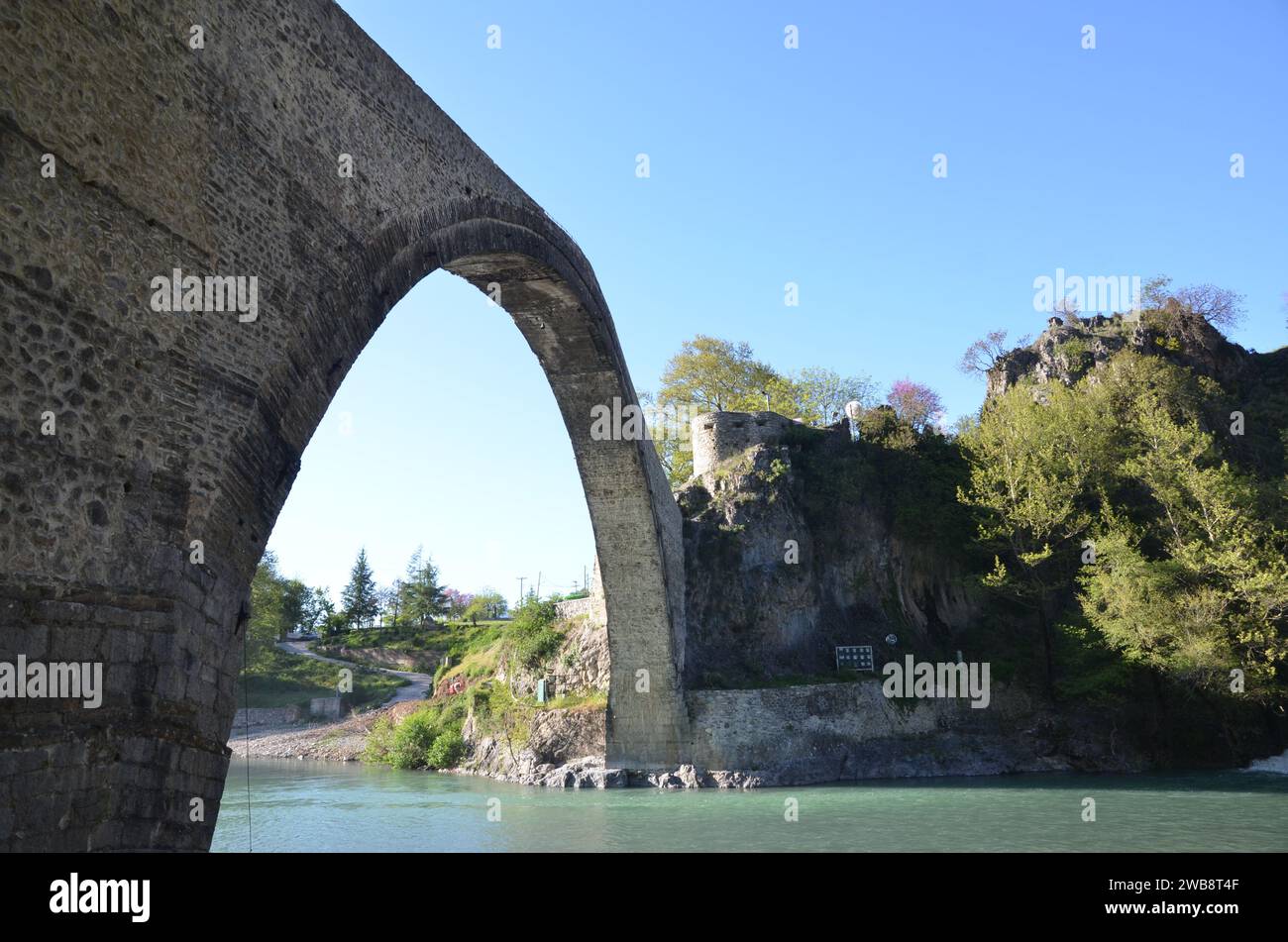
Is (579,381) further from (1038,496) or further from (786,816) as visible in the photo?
(1038,496)

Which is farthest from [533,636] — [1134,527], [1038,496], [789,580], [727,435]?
[1134,527]

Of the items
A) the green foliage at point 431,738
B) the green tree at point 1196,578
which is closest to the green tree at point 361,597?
the green foliage at point 431,738

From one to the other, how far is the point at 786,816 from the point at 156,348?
40.7ft

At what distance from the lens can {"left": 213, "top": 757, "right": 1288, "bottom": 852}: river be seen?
12039mm

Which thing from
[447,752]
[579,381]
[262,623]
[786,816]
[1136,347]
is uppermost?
[1136,347]

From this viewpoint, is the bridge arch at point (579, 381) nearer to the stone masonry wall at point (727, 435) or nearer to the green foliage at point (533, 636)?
the green foliage at point (533, 636)

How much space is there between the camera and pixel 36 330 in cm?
542

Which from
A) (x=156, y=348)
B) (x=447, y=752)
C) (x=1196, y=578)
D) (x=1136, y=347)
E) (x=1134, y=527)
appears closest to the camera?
(x=156, y=348)

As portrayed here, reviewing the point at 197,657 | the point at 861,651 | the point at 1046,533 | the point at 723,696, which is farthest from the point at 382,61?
the point at 1046,533

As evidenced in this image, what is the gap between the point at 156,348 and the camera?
6.21 metres

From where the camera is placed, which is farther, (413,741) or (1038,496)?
(413,741)

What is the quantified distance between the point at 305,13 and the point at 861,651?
1978 cm

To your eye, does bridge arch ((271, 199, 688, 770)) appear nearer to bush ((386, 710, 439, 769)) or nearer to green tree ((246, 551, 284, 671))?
bush ((386, 710, 439, 769))
